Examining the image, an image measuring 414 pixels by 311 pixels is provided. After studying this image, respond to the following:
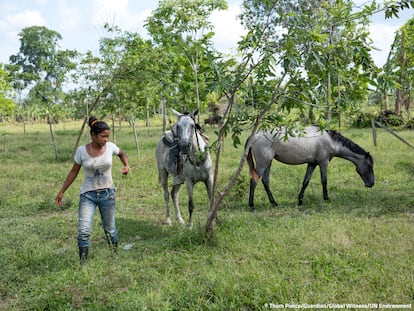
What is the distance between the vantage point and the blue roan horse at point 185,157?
18.5ft

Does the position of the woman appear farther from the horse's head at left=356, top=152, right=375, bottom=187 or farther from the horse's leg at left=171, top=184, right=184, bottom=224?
the horse's head at left=356, top=152, right=375, bottom=187

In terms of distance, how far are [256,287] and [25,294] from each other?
2.53 m

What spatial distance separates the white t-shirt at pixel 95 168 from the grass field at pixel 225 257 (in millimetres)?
953

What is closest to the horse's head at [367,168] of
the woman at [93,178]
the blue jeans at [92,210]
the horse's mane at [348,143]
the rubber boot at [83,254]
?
the horse's mane at [348,143]

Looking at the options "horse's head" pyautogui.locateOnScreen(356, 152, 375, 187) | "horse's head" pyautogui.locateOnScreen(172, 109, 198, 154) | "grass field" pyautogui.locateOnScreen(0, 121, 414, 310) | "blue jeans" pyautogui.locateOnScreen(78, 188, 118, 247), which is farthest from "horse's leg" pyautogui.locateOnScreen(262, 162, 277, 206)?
"blue jeans" pyautogui.locateOnScreen(78, 188, 118, 247)

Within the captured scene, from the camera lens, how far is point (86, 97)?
49.4ft

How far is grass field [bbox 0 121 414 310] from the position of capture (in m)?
3.68

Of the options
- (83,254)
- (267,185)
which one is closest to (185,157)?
(83,254)

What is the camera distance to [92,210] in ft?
15.9

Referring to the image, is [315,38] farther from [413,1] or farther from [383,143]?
[383,143]

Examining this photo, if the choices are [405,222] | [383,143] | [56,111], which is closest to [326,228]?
[405,222]

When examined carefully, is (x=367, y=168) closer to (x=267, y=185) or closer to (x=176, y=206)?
(x=267, y=185)

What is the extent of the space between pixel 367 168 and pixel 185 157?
14.5 feet

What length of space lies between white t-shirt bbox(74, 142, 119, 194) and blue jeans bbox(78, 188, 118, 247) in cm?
8
